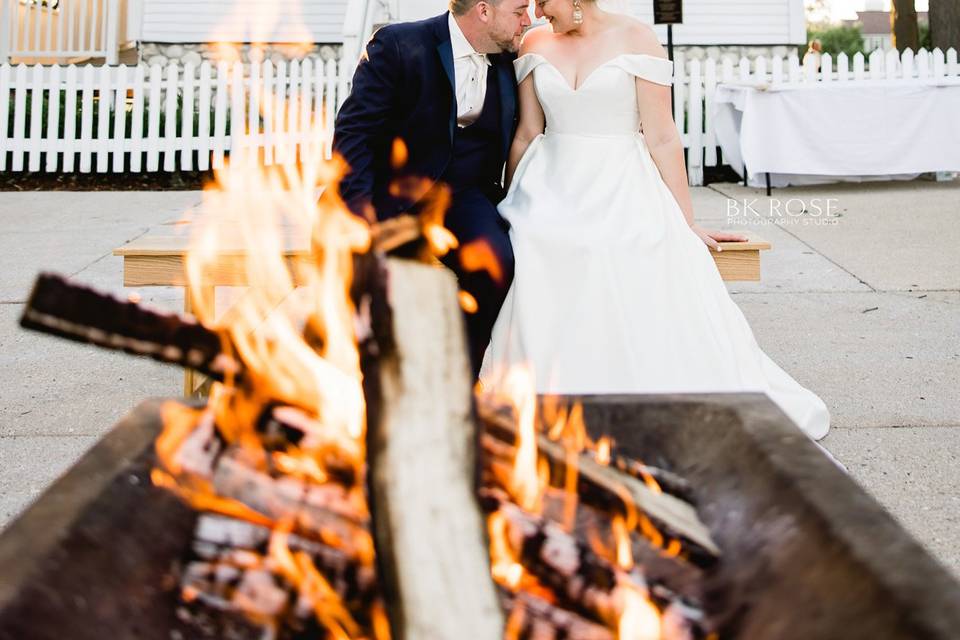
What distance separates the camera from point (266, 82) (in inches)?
453

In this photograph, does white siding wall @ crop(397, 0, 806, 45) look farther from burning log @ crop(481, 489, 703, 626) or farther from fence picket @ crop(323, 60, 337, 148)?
burning log @ crop(481, 489, 703, 626)

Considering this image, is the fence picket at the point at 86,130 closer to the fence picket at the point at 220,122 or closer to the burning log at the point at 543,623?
the fence picket at the point at 220,122

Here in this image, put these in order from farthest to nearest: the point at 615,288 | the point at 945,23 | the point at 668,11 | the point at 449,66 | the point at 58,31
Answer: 1. the point at 58,31
2. the point at 945,23
3. the point at 668,11
4. the point at 449,66
5. the point at 615,288

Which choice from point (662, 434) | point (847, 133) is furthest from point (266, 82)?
point (662, 434)

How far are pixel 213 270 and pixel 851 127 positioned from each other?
26.1 ft

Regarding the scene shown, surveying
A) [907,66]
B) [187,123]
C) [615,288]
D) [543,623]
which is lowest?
[543,623]

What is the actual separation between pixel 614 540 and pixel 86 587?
79 cm

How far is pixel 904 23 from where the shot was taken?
15062 millimetres

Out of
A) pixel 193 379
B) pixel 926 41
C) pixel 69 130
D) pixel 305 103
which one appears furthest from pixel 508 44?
pixel 926 41

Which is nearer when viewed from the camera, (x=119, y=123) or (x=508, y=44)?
(x=508, y=44)

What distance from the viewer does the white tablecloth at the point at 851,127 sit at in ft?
31.2

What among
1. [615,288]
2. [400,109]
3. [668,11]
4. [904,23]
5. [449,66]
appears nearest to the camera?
[615,288]

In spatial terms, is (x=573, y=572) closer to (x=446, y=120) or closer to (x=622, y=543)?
(x=622, y=543)

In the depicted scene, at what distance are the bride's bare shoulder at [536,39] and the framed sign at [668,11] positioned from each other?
7234mm
